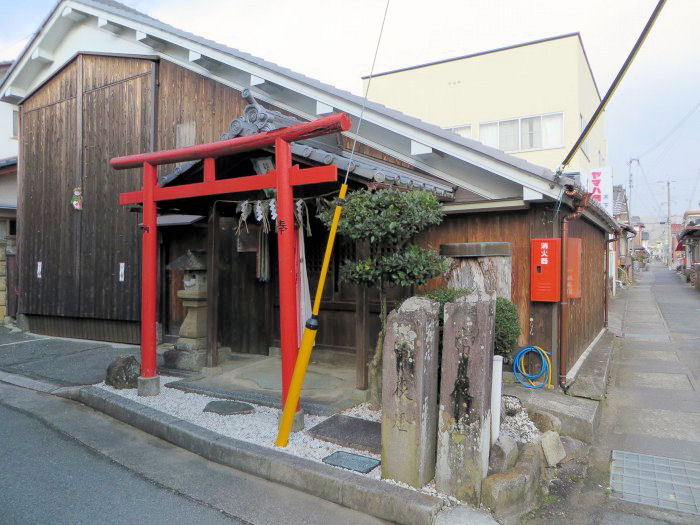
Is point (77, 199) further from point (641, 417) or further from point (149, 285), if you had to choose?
point (641, 417)

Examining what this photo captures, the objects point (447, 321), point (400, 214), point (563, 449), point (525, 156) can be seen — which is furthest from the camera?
point (525, 156)

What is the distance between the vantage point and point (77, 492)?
4.25 meters

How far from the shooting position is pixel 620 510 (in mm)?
4148

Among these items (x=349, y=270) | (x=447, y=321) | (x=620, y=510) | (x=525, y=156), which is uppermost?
(x=525, y=156)

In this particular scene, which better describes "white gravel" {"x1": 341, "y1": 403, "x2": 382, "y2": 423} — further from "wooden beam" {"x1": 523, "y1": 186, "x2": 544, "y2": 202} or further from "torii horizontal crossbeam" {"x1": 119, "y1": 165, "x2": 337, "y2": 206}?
"wooden beam" {"x1": 523, "y1": 186, "x2": 544, "y2": 202}

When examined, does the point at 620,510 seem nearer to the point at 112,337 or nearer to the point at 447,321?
the point at 447,321

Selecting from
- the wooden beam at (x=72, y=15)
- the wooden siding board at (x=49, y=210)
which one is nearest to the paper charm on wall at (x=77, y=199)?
the wooden siding board at (x=49, y=210)

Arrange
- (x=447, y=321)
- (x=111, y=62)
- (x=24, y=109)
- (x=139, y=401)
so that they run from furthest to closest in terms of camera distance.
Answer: (x=24, y=109), (x=111, y=62), (x=139, y=401), (x=447, y=321)

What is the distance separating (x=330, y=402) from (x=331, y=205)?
2.50 metres

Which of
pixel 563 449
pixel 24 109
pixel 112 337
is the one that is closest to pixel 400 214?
pixel 563 449

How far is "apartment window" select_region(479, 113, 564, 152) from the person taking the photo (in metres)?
16.8

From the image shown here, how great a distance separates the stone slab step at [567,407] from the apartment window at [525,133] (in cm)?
1255

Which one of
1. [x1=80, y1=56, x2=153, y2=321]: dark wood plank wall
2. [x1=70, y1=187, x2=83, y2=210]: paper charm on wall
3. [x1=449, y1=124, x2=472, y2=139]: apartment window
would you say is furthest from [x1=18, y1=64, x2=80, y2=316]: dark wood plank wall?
[x1=449, y1=124, x2=472, y2=139]: apartment window

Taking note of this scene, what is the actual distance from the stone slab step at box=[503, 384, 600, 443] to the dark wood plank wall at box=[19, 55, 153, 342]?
834 cm
